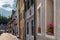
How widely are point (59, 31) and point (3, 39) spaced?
2.67m

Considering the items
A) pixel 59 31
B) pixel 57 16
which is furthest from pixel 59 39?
pixel 57 16

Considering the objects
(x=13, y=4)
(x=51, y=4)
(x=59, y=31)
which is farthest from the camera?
(x=13, y=4)

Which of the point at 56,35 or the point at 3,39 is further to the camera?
the point at 56,35

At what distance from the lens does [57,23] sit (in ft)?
14.4

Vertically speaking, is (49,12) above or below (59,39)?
above

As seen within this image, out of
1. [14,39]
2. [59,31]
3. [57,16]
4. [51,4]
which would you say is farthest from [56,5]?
[14,39]

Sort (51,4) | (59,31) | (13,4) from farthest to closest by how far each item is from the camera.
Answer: (13,4), (51,4), (59,31)

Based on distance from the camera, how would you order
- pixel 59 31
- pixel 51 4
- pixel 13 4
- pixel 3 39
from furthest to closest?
pixel 13 4 → pixel 51 4 → pixel 59 31 → pixel 3 39

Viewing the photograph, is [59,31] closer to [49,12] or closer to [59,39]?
[59,39]

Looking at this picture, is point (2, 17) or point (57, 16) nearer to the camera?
point (57, 16)

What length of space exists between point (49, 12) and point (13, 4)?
19471 millimetres

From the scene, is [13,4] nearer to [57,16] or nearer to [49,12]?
[49,12]

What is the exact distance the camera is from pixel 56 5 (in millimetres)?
4477

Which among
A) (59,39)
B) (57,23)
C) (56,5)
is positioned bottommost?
(59,39)
